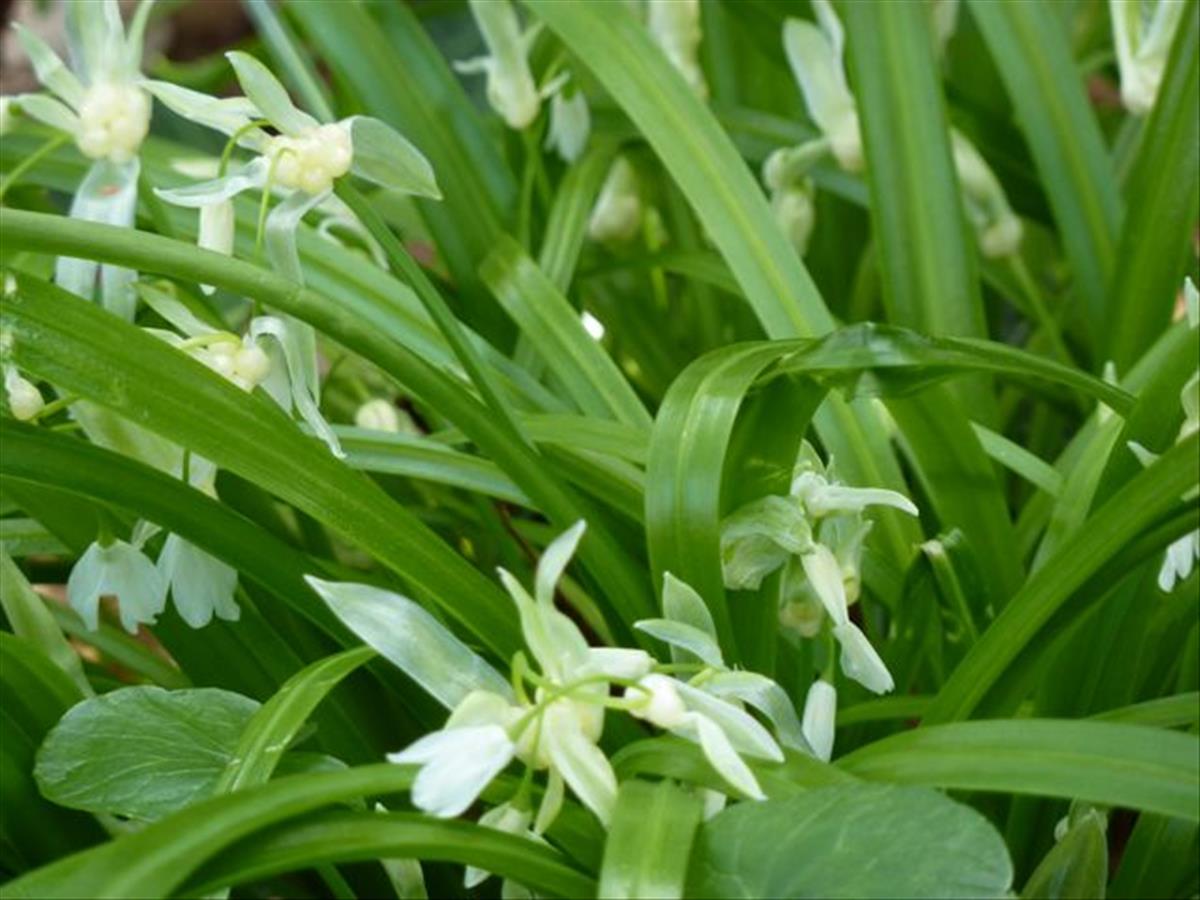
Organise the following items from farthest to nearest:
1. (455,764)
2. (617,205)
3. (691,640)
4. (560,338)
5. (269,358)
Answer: (617,205), (560,338), (269,358), (691,640), (455,764)

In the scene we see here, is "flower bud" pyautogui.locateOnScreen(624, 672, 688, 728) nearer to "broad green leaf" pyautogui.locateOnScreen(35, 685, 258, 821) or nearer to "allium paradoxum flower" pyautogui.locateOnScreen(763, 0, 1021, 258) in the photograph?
"broad green leaf" pyautogui.locateOnScreen(35, 685, 258, 821)

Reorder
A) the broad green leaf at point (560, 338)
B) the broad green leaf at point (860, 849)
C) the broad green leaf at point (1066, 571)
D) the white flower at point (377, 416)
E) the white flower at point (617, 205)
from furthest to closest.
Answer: the white flower at point (617, 205) < the white flower at point (377, 416) < the broad green leaf at point (560, 338) < the broad green leaf at point (1066, 571) < the broad green leaf at point (860, 849)

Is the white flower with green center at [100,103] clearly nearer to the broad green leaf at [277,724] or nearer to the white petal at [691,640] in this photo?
the broad green leaf at [277,724]

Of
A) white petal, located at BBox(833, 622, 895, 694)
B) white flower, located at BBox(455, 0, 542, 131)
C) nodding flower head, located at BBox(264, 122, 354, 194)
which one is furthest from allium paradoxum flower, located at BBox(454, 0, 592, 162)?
white petal, located at BBox(833, 622, 895, 694)


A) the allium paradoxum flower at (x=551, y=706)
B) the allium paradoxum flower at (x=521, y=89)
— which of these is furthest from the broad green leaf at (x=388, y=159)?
the allium paradoxum flower at (x=521, y=89)

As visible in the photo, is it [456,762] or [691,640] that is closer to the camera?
[456,762]

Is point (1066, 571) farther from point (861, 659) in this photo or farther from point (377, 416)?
point (377, 416)

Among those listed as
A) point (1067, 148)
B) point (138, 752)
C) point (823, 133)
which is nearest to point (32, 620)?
point (138, 752)
